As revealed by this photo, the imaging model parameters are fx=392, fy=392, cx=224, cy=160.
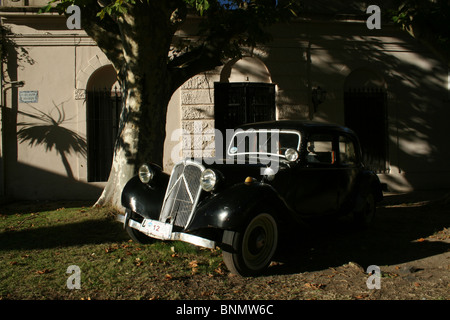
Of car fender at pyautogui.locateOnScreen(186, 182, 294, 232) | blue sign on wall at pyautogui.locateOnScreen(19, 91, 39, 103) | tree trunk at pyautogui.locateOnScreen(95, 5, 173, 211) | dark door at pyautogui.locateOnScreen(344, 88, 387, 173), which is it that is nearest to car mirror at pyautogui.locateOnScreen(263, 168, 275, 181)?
car fender at pyautogui.locateOnScreen(186, 182, 294, 232)

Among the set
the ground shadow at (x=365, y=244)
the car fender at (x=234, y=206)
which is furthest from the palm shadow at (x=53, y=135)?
the car fender at (x=234, y=206)

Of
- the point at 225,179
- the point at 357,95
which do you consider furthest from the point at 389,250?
the point at 357,95

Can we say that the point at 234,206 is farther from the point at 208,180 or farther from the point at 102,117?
the point at 102,117

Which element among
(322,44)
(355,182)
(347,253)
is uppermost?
(322,44)

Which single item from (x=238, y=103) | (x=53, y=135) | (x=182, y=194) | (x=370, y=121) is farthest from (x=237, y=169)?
(x=370, y=121)

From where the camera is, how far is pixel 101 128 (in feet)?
33.8

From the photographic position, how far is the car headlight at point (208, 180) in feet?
13.5

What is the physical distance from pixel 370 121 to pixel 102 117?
7432 millimetres

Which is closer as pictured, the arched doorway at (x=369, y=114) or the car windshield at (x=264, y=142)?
the car windshield at (x=264, y=142)

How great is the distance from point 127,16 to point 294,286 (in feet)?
16.4

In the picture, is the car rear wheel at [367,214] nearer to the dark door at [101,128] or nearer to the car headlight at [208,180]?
the car headlight at [208,180]

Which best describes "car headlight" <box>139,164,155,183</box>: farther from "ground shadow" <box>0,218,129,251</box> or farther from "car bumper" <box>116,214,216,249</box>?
"ground shadow" <box>0,218,129,251</box>

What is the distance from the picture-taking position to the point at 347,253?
5.10 m
